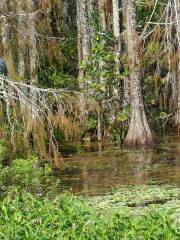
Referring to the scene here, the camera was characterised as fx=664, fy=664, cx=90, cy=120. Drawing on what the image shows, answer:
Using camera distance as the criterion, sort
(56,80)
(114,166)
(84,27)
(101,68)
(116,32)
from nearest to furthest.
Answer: (114,166), (101,68), (116,32), (84,27), (56,80)

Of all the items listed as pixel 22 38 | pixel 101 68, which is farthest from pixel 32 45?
pixel 101 68

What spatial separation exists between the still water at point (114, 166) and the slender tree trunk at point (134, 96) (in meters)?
0.32

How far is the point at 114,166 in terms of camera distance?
11.6 metres

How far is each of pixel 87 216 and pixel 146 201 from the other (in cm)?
269

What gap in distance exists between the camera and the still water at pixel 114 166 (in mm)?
9898

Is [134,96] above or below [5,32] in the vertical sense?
below

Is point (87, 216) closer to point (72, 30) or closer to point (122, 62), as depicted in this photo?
point (122, 62)

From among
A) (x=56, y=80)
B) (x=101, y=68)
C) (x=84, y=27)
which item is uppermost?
(x=84, y=27)

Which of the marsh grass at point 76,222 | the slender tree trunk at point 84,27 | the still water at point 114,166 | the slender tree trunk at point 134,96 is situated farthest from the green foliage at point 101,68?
the marsh grass at point 76,222

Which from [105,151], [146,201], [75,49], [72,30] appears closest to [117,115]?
[105,151]

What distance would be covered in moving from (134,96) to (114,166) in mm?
3721

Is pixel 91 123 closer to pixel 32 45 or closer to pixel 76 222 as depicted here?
pixel 32 45

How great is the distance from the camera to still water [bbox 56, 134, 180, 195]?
990cm

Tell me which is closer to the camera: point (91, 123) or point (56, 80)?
point (91, 123)
